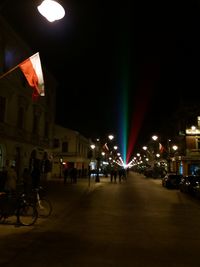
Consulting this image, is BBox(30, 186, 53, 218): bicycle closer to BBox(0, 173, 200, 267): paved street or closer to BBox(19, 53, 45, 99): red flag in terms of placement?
BBox(0, 173, 200, 267): paved street

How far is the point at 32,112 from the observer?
113 ft

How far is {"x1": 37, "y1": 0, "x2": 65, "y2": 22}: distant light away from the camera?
6.91 metres

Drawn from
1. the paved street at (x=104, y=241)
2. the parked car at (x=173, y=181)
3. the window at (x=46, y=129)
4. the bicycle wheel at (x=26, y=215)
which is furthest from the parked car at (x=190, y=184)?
the window at (x=46, y=129)

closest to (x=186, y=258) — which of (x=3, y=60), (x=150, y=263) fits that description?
(x=150, y=263)

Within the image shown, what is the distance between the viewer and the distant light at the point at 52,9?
691 centimetres

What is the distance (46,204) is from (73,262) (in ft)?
24.3

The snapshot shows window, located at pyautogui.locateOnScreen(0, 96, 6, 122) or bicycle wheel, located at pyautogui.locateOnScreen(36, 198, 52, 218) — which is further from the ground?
window, located at pyautogui.locateOnScreen(0, 96, 6, 122)

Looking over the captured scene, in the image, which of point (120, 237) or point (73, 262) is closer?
point (73, 262)

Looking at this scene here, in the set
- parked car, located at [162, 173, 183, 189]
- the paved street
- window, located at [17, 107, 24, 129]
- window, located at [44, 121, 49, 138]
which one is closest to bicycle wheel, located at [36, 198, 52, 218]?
the paved street

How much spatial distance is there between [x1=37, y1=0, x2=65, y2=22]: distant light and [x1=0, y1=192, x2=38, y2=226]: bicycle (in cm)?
673

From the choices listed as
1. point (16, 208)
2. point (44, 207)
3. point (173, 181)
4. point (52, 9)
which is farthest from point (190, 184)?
point (52, 9)

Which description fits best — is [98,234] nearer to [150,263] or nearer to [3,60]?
[150,263]

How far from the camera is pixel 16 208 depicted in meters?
11.4

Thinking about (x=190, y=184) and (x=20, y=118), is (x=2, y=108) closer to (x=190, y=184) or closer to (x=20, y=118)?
(x=20, y=118)
